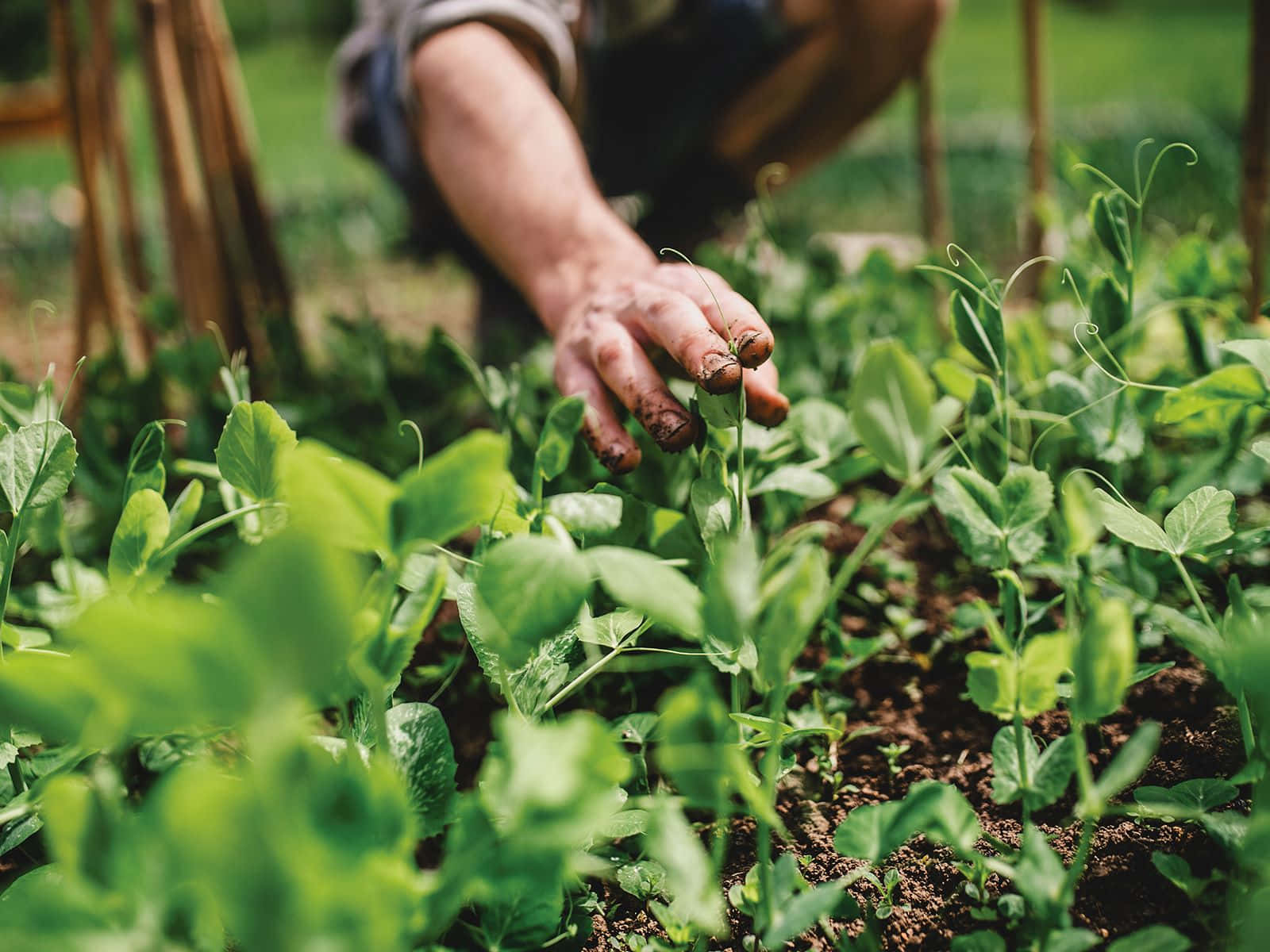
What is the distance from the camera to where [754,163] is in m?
2.30

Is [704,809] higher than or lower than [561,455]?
lower

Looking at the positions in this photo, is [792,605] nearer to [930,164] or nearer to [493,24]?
[493,24]

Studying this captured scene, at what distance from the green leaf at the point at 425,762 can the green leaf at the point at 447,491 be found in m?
0.18

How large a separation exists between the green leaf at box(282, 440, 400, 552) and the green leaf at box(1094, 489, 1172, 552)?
42 centimetres

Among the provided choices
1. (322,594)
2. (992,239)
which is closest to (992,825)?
(322,594)

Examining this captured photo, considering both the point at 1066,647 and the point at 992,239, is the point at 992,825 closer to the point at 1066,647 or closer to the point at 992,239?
the point at 1066,647

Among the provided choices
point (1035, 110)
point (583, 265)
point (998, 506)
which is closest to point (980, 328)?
point (998, 506)

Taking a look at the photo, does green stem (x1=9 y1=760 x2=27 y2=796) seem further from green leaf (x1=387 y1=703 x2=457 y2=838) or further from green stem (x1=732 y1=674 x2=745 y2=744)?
green stem (x1=732 y1=674 x2=745 y2=744)

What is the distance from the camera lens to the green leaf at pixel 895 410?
55 cm

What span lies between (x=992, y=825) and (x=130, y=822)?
1.75ft

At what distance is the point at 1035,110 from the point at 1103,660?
4.87 ft

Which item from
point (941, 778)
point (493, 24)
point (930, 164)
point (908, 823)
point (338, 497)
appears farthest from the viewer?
point (930, 164)

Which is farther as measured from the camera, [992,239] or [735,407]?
[992,239]

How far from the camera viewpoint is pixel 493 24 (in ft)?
4.51
